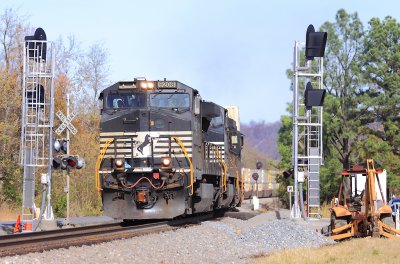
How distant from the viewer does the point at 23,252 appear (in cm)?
1336

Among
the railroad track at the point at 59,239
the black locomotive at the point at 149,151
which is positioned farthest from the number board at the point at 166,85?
the railroad track at the point at 59,239

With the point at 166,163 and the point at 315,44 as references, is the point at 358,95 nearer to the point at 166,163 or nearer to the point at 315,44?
the point at 315,44

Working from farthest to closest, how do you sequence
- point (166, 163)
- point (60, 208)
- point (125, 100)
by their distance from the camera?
point (60, 208)
point (125, 100)
point (166, 163)

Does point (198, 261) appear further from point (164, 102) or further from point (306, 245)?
point (164, 102)

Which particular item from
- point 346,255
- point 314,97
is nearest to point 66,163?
point 314,97

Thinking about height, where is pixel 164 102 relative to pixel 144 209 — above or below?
above

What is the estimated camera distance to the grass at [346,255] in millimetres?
14555

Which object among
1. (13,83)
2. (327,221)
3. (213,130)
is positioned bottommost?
(327,221)

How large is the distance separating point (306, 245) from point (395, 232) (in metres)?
3.63

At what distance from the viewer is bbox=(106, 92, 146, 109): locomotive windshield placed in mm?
21656

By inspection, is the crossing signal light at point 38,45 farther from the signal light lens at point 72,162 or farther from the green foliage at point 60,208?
the green foliage at point 60,208

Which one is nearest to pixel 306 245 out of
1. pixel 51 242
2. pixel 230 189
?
pixel 51 242

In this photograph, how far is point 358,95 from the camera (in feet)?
149

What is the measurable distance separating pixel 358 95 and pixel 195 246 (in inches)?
1215
